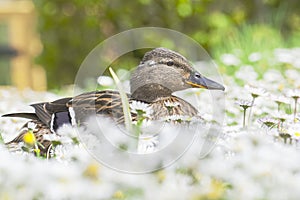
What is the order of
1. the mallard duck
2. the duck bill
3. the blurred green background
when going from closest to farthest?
1. the mallard duck
2. the duck bill
3. the blurred green background

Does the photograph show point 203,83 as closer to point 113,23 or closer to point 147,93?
point 147,93

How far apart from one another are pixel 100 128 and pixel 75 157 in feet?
1.23

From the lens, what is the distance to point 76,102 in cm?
310

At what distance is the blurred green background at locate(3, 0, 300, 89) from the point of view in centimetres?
844

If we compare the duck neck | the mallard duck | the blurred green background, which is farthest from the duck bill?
the blurred green background

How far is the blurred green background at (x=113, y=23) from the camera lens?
844 cm

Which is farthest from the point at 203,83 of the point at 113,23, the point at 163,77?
the point at 113,23

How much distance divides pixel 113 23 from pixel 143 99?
17.9ft

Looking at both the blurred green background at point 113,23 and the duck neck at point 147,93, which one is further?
the blurred green background at point 113,23

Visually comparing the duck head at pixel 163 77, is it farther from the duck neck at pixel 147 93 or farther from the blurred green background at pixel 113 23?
the blurred green background at pixel 113 23

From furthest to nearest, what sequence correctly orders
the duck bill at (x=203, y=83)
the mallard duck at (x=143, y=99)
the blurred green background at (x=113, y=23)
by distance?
the blurred green background at (x=113, y=23), the duck bill at (x=203, y=83), the mallard duck at (x=143, y=99)

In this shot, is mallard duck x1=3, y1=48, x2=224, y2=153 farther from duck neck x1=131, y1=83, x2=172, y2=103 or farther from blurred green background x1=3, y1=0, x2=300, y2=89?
blurred green background x1=3, y1=0, x2=300, y2=89

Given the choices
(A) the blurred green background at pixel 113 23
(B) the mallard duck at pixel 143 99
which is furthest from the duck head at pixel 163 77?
(A) the blurred green background at pixel 113 23

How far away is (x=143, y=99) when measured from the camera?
3.33 metres
